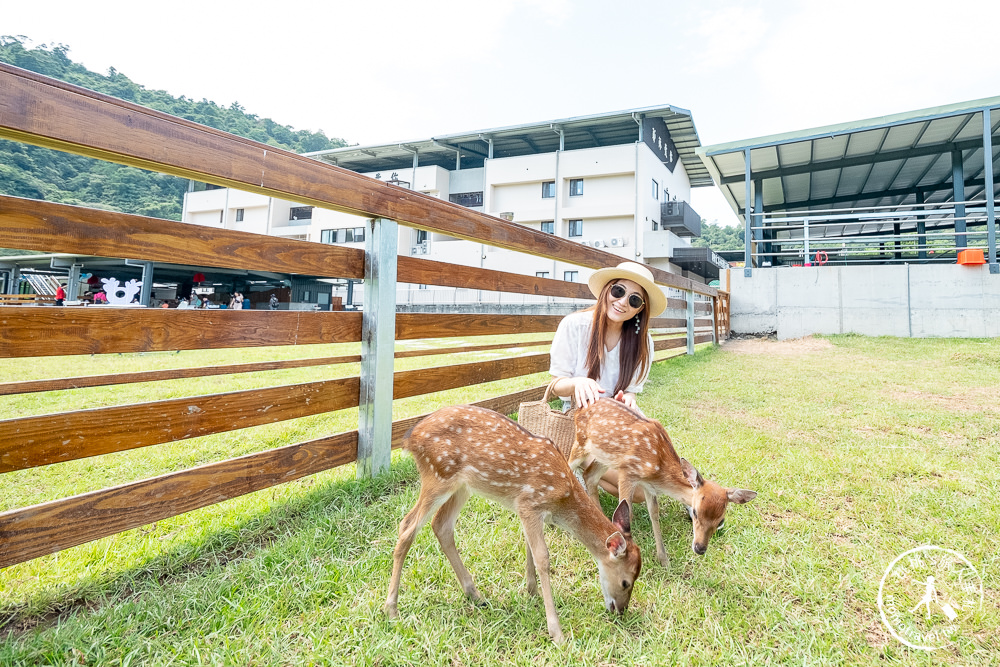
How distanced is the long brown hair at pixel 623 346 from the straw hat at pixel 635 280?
1.6 inches

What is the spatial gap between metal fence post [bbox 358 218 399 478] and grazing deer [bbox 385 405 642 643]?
1.02 meters

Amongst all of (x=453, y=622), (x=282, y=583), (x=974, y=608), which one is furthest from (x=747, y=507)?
(x=282, y=583)

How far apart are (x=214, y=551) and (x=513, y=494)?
1.36m

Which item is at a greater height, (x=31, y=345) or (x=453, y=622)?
(x=31, y=345)

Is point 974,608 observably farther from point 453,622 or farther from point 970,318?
point 970,318

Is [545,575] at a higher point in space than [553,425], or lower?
lower

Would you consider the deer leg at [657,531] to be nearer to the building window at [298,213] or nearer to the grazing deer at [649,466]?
the grazing deer at [649,466]

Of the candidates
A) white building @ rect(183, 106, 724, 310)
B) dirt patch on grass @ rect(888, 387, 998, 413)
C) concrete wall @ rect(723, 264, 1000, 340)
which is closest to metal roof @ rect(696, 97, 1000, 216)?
concrete wall @ rect(723, 264, 1000, 340)

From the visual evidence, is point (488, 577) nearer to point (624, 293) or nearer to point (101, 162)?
point (624, 293)

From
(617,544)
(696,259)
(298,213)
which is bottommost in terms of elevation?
(617,544)

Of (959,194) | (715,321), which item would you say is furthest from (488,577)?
(959,194)

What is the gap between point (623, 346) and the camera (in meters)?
3.12

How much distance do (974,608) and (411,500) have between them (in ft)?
7.94

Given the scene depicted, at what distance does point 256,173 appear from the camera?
2.30 m
